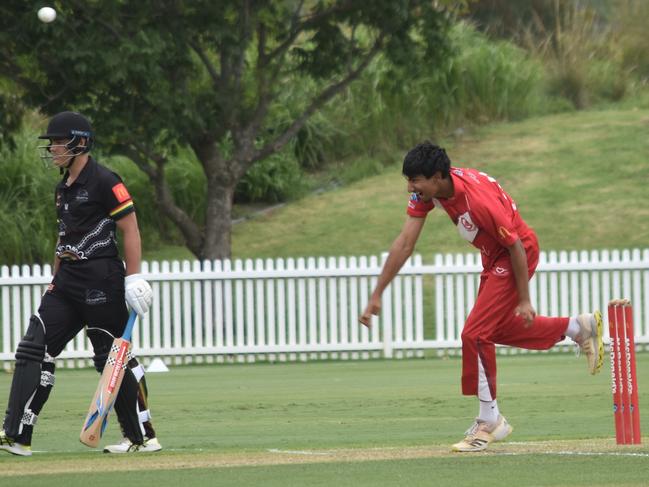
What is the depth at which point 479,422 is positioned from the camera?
8.09 meters

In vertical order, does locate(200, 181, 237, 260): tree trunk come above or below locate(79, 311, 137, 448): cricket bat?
above

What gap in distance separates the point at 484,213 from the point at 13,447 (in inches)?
120

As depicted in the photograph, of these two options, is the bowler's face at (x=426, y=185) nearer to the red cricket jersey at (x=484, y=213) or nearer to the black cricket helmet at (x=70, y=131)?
the red cricket jersey at (x=484, y=213)

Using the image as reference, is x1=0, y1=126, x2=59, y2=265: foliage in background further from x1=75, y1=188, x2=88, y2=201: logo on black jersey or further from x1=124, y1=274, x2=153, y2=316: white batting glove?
x1=124, y1=274, x2=153, y2=316: white batting glove

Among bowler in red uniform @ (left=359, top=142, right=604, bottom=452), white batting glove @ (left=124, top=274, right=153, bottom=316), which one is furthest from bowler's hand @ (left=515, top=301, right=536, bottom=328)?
white batting glove @ (left=124, top=274, right=153, bottom=316)

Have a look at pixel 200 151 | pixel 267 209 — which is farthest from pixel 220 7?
pixel 267 209

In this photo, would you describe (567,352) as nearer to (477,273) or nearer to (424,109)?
(477,273)

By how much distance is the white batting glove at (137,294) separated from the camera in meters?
7.88

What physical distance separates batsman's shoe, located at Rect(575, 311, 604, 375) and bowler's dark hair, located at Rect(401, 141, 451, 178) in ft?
4.18

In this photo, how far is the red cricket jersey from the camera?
25.6 ft

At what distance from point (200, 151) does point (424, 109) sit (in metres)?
9.74

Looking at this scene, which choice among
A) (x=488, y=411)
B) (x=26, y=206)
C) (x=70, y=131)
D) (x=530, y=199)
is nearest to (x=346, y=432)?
(x=488, y=411)

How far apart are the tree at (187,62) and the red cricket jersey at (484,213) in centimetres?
944

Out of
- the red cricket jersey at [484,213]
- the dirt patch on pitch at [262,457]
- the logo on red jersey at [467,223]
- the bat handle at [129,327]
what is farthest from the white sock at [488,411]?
the bat handle at [129,327]
